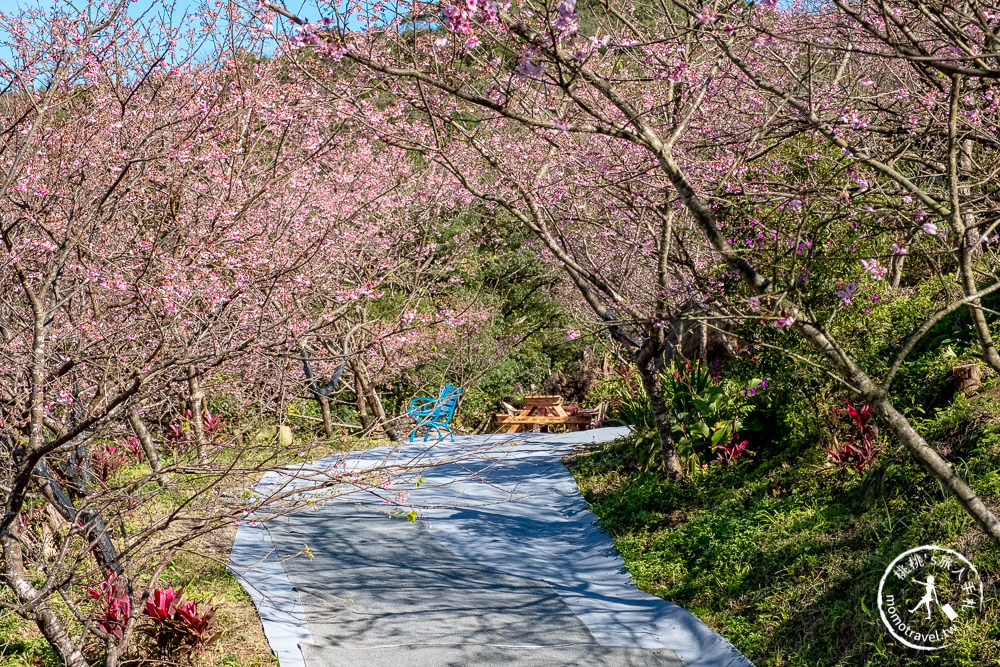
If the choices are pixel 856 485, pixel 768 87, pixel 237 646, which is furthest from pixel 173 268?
pixel 856 485

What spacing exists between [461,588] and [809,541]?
2.83m

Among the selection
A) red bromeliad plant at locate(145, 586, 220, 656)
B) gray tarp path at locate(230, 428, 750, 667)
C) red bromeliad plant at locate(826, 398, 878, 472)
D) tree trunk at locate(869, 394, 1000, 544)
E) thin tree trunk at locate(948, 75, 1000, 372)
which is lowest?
gray tarp path at locate(230, 428, 750, 667)

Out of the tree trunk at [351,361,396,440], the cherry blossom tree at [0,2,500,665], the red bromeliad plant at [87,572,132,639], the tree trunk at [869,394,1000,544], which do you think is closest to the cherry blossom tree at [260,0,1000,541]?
the tree trunk at [869,394,1000,544]

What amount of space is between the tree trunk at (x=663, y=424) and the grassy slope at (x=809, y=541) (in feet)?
0.81

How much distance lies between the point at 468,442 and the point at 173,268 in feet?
23.3

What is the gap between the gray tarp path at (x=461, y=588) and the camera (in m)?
6.27

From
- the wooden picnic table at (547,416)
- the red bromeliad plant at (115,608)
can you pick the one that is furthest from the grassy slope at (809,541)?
the wooden picnic table at (547,416)

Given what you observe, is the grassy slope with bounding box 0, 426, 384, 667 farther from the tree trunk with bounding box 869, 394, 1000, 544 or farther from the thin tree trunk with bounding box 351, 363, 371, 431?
the thin tree trunk with bounding box 351, 363, 371, 431

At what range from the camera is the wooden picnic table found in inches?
600

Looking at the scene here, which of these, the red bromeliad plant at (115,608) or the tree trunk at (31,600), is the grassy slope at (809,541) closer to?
the red bromeliad plant at (115,608)

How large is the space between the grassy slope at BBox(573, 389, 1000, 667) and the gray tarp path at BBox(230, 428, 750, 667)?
0.28 meters

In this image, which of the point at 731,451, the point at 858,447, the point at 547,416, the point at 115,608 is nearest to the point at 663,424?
the point at 731,451

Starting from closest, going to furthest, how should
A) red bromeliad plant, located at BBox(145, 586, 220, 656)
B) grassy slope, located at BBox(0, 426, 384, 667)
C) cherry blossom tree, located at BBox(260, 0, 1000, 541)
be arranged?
cherry blossom tree, located at BBox(260, 0, 1000, 541)
red bromeliad plant, located at BBox(145, 586, 220, 656)
grassy slope, located at BBox(0, 426, 384, 667)

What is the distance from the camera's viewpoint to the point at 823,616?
19.4 ft
